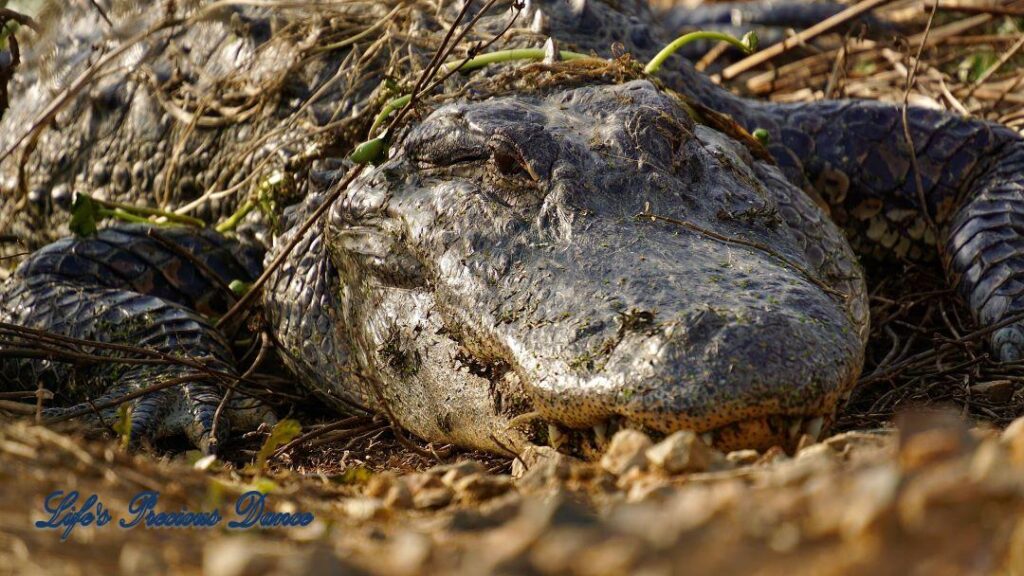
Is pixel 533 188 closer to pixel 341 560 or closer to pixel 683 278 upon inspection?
pixel 683 278

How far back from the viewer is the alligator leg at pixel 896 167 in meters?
4.61

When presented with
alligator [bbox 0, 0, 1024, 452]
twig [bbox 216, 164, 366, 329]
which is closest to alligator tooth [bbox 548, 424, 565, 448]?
alligator [bbox 0, 0, 1024, 452]

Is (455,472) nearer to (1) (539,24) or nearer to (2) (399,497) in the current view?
(2) (399,497)

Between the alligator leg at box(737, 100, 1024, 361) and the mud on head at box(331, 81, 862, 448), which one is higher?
the mud on head at box(331, 81, 862, 448)

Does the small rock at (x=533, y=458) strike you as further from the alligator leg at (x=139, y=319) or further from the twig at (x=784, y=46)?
the twig at (x=784, y=46)

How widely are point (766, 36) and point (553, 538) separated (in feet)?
24.3

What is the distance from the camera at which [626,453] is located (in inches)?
84.2

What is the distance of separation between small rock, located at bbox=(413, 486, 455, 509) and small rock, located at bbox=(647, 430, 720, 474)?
0.39 m

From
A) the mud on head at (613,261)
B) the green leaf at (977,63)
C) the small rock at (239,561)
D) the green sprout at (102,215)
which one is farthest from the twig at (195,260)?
the green leaf at (977,63)

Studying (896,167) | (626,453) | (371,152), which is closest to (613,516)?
(626,453)

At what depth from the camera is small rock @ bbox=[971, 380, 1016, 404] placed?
135 inches

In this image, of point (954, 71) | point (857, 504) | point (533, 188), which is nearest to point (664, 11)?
point (954, 71)

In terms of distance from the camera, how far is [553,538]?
52.3 inches

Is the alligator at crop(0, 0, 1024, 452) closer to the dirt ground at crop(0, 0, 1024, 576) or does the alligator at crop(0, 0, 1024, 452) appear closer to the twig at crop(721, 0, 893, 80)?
the dirt ground at crop(0, 0, 1024, 576)
